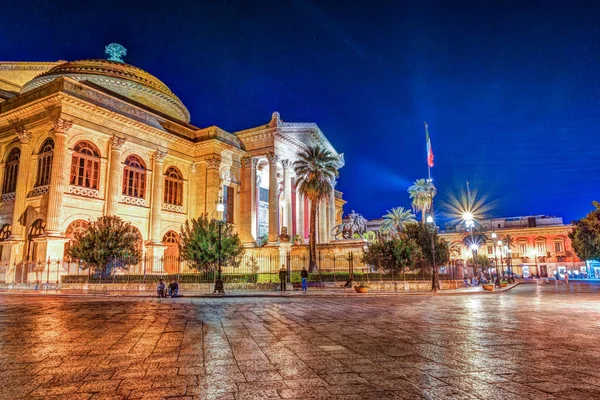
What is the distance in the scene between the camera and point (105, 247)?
22797 millimetres

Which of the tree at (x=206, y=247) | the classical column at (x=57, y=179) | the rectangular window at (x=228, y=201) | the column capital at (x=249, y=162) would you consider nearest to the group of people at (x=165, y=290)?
the tree at (x=206, y=247)

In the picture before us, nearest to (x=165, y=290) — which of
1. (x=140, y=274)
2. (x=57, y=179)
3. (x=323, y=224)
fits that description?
(x=140, y=274)

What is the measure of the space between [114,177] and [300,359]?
28177mm

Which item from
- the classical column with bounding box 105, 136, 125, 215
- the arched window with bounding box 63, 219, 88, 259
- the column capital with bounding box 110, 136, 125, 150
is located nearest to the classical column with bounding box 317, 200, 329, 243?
the classical column with bounding box 105, 136, 125, 215

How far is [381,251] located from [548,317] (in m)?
16.3

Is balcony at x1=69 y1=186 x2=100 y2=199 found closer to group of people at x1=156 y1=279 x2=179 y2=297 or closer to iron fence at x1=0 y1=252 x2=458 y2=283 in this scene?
iron fence at x1=0 y1=252 x2=458 y2=283

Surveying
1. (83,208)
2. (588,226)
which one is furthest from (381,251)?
(588,226)

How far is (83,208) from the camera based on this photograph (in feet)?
91.5

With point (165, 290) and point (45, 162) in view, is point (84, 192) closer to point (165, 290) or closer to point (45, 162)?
point (45, 162)

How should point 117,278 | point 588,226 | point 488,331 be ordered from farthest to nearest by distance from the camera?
point 588,226
point 117,278
point 488,331

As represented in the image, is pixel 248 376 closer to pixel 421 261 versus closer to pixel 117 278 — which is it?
pixel 117 278

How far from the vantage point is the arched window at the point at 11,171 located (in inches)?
1141

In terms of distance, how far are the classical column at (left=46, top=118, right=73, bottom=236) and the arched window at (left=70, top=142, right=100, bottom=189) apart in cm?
135

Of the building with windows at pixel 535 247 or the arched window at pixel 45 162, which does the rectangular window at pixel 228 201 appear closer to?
the arched window at pixel 45 162
